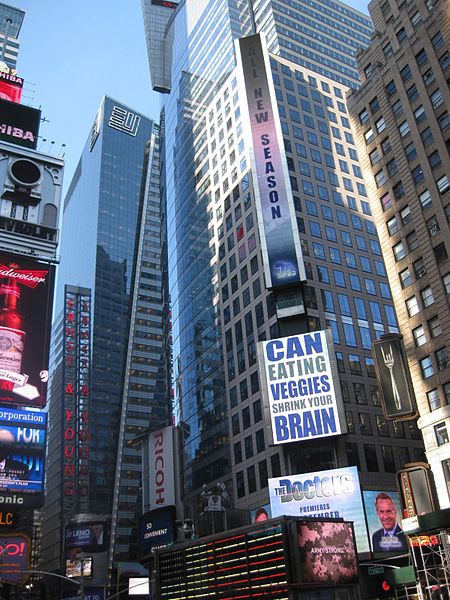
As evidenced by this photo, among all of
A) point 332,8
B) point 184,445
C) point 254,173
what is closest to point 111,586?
point 184,445

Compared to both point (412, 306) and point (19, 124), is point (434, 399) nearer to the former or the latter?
point (412, 306)

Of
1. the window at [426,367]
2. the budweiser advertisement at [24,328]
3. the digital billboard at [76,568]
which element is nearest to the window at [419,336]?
the window at [426,367]

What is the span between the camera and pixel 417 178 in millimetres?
59469

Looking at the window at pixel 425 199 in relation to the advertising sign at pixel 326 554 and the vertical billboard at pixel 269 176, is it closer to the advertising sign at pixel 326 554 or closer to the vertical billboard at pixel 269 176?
the vertical billboard at pixel 269 176

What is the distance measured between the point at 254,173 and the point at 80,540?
254ft

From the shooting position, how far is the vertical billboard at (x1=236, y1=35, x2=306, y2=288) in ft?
275

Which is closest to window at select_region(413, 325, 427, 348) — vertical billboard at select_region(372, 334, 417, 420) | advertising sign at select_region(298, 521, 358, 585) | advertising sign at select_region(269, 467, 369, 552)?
vertical billboard at select_region(372, 334, 417, 420)

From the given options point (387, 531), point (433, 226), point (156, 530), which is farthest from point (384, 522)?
point (156, 530)

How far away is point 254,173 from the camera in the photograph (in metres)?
89.5

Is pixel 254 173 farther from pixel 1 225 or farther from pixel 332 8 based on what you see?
pixel 332 8

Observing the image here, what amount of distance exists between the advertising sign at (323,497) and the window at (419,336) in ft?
70.4

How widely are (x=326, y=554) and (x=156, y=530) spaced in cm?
6309

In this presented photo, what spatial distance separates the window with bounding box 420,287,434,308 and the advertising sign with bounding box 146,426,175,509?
5269cm

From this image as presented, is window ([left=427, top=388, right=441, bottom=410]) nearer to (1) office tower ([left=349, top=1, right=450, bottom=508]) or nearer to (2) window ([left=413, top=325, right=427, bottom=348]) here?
(1) office tower ([left=349, top=1, right=450, bottom=508])
